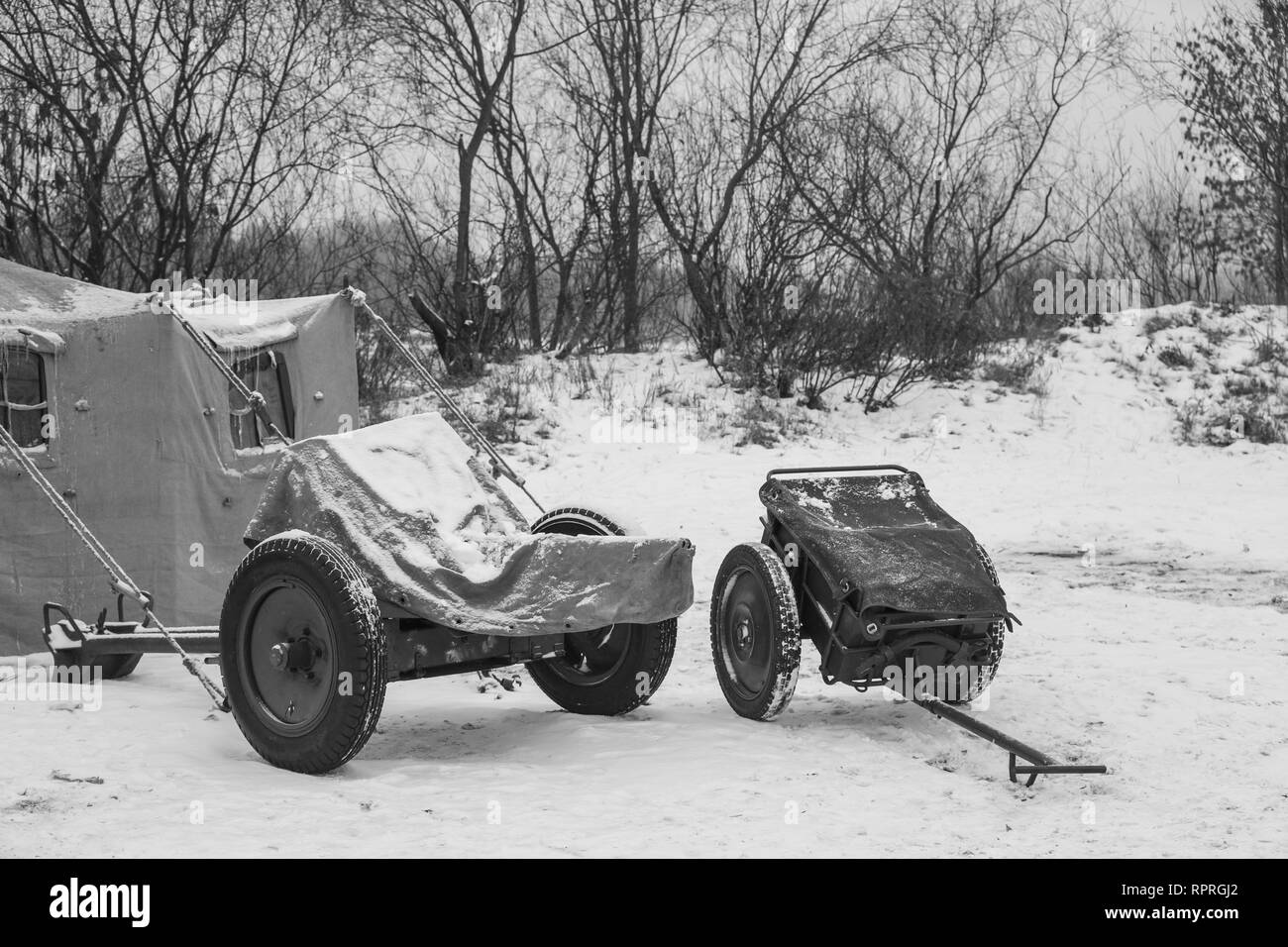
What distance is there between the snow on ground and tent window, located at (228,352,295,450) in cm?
192

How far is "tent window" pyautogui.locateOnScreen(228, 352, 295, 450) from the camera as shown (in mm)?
9930

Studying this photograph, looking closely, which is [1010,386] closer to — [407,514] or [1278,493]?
[1278,493]

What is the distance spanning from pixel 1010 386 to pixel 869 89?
5.06m

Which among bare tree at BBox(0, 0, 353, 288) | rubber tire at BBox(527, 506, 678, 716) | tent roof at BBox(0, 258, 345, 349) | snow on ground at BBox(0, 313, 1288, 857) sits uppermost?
bare tree at BBox(0, 0, 353, 288)

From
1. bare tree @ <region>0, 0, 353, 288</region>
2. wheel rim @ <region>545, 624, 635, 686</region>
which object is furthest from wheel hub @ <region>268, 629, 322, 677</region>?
bare tree @ <region>0, 0, 353, 288</region>

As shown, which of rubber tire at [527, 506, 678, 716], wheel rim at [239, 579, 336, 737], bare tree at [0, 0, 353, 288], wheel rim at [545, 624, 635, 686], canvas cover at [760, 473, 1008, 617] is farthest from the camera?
bare tree at [0, 0, 353, 288]

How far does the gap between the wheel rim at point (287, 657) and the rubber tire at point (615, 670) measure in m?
1.52

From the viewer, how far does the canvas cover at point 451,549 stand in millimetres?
5934

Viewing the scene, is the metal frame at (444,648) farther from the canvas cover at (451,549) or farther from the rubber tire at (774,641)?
the rubber tire at (774,641)

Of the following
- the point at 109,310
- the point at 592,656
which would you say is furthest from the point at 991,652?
the point at 109,310

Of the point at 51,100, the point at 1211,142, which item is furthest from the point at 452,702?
the point at 1211,142

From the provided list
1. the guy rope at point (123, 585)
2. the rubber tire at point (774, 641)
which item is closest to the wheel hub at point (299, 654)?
the guy rope at point (123, 585)

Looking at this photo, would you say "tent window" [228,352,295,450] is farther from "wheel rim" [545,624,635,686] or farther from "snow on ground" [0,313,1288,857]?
"wheel rim" [545,624,635,686]

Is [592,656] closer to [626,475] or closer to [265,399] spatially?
[265,399]
